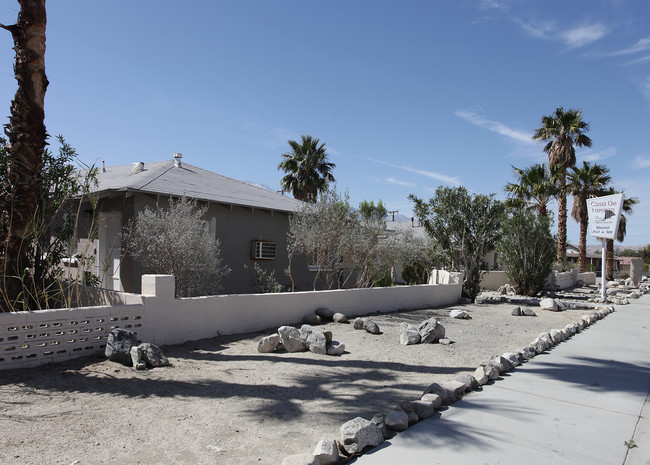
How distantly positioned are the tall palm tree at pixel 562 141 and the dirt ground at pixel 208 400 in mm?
21641

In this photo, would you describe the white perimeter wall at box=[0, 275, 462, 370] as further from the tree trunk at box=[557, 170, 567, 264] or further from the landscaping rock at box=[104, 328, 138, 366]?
the tree trunk at box=[557, 170, 567, 264]

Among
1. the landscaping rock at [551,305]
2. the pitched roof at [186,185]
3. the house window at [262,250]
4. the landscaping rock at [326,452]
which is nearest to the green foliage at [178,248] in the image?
the pitched roof at [186,185]

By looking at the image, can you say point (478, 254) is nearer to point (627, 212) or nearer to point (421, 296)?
point (421, 296)

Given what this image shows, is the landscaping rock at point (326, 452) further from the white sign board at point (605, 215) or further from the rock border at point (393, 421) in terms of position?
the white sign board at point (605, 215)

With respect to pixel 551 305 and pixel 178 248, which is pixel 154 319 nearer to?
pixel 178 248

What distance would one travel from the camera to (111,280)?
11.7m

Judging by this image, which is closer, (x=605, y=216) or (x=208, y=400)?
(x=208, y=400)

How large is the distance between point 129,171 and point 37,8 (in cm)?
736

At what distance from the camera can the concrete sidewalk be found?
12.5 ft

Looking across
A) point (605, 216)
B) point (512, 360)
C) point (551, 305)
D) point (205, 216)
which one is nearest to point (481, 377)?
point (512, 360)

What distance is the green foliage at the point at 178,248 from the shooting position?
29.7ft

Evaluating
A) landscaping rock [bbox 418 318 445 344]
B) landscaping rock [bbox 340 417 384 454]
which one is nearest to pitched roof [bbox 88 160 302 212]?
landscaping rock [bbox 418 318 445 344]

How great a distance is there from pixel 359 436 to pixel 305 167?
25711 millimetres

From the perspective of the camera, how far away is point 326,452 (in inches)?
138
